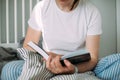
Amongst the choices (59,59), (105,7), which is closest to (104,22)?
(105,7)

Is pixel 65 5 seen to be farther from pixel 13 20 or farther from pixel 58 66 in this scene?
pixel 13 20

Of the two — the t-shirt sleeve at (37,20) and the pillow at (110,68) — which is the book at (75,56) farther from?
the t-shirt sleeve at (37,20)

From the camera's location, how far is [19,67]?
113cm

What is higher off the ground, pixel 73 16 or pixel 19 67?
pixel 73 16

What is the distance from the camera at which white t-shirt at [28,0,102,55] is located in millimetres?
1292

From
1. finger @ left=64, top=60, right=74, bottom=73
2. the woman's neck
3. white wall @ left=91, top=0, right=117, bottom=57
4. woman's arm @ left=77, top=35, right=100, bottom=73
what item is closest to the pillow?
woman's arm @ left=77, top=35, right=100, bottom=73

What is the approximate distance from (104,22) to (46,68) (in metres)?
1.31

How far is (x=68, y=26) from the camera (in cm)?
131

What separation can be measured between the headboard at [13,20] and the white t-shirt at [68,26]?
87cm

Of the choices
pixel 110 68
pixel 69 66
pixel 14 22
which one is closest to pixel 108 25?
pixel 14 22

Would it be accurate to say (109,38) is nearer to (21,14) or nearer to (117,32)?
(117,32)

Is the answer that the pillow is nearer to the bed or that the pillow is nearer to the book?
the book

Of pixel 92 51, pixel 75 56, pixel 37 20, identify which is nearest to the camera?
pixel 75 56

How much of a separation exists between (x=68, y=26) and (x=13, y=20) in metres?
1.04
